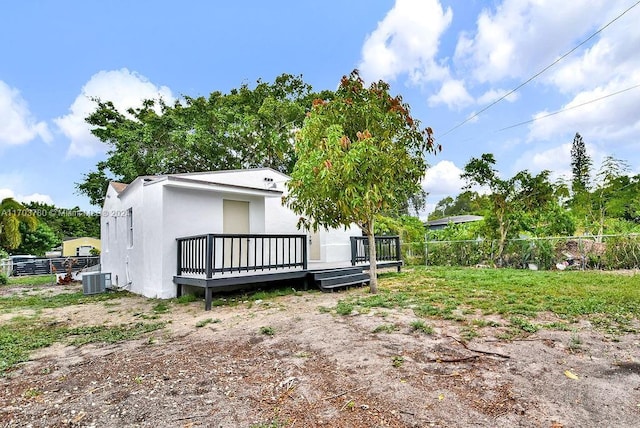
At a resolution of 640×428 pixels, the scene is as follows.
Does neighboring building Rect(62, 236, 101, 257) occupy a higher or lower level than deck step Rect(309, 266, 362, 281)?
higher

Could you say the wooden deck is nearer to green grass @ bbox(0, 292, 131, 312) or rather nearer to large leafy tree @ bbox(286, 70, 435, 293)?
large leafy tree @ bbox(286, 70, 435, 293)

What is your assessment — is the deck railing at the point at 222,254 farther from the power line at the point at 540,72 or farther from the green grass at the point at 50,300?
the power line at the point at 540,72

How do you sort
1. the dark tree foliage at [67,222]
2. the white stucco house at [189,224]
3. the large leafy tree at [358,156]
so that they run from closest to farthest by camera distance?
the large leafy tree at [358,156], the white stucco house at [189,224], the dark tree foliage at [67,222]

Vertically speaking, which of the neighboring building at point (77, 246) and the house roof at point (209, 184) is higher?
the house roof at point (209, 184)

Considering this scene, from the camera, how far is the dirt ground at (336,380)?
2488 millimetres

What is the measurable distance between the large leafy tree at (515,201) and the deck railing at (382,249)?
4287 mm

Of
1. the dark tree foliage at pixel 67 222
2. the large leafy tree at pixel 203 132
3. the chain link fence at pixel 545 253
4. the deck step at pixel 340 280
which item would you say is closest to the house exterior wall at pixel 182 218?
the deck step at pixel 340 280

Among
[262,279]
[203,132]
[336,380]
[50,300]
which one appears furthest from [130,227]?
[336,380]

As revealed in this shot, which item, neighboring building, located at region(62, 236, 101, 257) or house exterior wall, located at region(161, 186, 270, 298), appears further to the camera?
neighboring building, located at region(62, 236, 101, 257)

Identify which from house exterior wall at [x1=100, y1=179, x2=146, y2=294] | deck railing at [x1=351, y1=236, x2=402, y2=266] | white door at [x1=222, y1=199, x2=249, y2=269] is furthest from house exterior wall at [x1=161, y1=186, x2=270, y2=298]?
deck railing at [x1=351, y1=236, x2=402, y2=266]

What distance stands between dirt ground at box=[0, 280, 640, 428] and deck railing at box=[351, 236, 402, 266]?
574 centimetres

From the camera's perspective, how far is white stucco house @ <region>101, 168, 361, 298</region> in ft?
26.8

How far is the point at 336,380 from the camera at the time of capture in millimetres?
3090

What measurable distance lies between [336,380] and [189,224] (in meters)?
6.55
